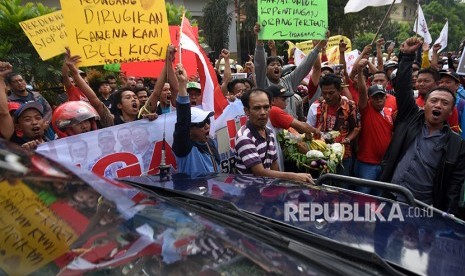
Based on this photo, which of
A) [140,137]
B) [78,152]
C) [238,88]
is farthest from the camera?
[238,88]

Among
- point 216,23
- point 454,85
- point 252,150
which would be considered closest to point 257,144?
point 252,150

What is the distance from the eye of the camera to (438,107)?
10.8 ft

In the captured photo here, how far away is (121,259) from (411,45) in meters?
3.38

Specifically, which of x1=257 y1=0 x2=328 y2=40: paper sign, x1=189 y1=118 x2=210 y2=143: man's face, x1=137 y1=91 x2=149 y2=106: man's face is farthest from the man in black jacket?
x1=137 y1=91 x2=149 y2=106: man's face

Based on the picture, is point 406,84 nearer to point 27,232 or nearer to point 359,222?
point 359,222

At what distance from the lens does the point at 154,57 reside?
387 centimetres

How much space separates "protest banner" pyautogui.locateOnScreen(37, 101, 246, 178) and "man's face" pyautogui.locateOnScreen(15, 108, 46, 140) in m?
0.29

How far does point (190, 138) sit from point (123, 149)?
0.55m

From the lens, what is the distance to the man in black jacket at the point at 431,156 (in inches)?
125

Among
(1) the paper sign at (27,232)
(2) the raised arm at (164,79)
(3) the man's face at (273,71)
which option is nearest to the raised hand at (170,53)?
(2) the raised arm at (164,79)

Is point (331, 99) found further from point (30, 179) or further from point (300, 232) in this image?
point (30, 179)

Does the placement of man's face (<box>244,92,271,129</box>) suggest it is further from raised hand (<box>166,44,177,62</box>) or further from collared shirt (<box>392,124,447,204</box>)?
collared shirt (<box>392,124,447,204</box>)

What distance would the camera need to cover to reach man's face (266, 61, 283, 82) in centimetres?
559

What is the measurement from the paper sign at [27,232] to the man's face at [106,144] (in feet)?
5.51
